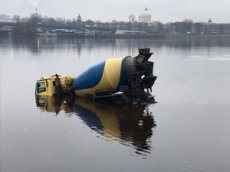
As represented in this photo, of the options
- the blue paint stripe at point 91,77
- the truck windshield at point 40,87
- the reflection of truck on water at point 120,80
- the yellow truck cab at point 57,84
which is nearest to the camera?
the reflection of truck on water at point 120,80

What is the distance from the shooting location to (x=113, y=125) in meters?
31.2

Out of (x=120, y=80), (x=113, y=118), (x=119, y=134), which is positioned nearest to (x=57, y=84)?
(x=120, y=80)

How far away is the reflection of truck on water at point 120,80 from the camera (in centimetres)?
3644

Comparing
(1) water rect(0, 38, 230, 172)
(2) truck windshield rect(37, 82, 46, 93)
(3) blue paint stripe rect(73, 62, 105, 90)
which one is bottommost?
(1) water rect(0, 38, 230, 172)

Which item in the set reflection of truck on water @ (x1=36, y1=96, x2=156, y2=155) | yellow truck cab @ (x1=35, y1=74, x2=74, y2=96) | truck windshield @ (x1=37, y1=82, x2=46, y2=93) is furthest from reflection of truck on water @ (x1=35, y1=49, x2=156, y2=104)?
truck windshield @ (x1=37, y1=82, x2=46, y2=93)

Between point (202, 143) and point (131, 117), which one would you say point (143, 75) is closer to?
point (131, 117)

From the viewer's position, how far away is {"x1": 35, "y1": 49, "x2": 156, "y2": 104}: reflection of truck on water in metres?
36.4

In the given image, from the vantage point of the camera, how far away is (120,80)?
36.8 meters

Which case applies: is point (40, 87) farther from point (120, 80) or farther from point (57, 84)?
point (120, 80)

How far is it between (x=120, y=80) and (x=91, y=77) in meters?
→ 2.69

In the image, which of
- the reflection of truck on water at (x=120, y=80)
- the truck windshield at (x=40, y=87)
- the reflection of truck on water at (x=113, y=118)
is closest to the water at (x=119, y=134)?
the reflection of truck on water at (x=113, y=118)

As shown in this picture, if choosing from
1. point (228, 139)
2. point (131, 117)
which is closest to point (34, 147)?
point (131, 117)

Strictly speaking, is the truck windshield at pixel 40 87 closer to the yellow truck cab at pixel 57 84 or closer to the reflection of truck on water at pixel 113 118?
the yellow truck cab at pixel 57 84

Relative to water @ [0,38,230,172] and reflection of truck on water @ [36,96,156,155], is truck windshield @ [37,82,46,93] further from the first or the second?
water @ [0,38,230,172]
